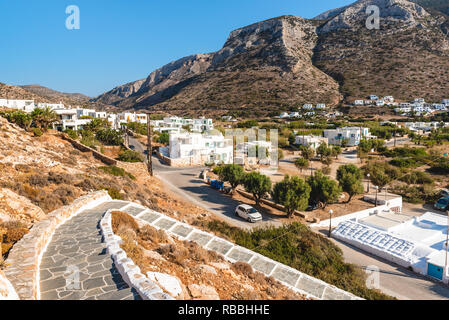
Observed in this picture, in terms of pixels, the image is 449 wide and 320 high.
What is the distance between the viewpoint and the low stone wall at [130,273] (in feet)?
13.4

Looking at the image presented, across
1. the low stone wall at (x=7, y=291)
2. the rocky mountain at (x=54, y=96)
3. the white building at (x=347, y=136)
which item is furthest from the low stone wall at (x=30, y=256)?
the rocky mountain at (x=54, y=96)

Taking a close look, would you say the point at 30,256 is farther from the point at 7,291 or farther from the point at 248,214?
the point at 248,214

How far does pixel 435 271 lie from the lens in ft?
42.3

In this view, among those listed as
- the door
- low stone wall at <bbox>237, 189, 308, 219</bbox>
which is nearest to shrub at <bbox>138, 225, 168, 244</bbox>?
the door

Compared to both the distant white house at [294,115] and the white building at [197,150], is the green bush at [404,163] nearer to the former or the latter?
the white building at [197,150]

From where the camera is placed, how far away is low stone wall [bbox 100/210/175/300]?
13.4 feet

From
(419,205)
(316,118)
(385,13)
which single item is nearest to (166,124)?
(316,118)

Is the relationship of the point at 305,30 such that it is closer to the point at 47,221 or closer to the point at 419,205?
the point at 419,205

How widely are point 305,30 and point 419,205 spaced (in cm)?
10954

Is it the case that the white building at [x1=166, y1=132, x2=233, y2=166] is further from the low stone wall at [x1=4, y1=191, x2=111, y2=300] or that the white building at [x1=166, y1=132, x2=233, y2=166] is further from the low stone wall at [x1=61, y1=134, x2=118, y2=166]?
the low stone wall at [x1=4, y1=191, x2=111, y2=300]

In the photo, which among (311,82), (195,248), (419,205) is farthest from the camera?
(311,82)

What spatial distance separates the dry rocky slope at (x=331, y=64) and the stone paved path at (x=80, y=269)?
79.6 metres
